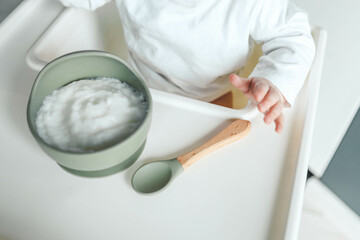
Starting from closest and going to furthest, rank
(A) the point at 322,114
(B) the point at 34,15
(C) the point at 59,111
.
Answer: (C) the point at 59,111 → (B) the point at 34,15 → (A) the point at 322,114

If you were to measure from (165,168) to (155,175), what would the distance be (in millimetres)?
15

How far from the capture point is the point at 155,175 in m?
0.43

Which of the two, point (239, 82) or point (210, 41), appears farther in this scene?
point (210, 41)

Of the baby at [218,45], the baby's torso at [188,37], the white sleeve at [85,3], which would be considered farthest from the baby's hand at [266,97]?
the white sleeve at [85,3]

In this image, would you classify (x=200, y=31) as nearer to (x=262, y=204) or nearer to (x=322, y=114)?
(x=262, y=204)

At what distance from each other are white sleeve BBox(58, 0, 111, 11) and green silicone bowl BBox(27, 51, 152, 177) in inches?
8.4

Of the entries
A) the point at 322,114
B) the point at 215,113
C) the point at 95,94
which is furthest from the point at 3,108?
the point at 322,114

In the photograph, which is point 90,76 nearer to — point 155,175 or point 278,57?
point 155,175

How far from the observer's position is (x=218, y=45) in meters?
0.63

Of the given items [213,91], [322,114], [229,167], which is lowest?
[322,114]

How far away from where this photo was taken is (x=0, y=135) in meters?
0.47

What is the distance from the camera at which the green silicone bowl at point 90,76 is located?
1.14ft

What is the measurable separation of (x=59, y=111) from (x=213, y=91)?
15.8 inches

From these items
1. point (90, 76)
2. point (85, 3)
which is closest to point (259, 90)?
point (90, 76)
